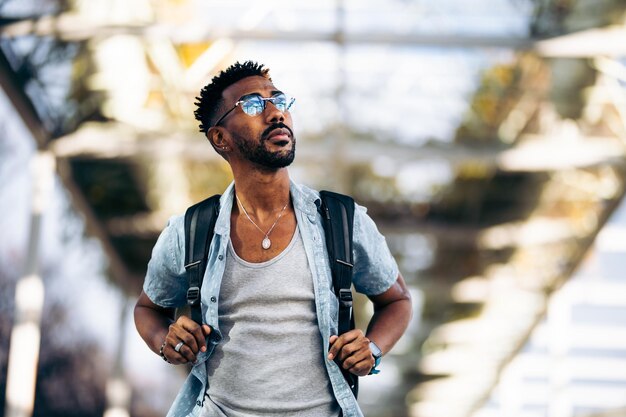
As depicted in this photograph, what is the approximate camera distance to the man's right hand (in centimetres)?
329

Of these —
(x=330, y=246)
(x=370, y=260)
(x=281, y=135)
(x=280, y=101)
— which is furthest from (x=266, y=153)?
(x=370, y=260)

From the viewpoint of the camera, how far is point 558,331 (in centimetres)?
2267

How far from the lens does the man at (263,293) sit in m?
3.38

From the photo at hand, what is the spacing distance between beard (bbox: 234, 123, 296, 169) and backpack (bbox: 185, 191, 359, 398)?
0.19 metres

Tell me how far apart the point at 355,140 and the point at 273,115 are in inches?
501

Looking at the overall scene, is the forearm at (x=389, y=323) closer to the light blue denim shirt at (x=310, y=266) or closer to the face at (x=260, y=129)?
the light blue denim shirt at (x=310, y=266)

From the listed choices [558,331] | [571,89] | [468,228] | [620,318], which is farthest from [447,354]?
[571,89]

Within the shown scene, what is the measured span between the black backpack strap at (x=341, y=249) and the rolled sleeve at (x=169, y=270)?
0.47m

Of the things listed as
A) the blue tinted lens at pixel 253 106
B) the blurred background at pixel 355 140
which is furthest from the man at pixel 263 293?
the blurred background at pixel 355 140

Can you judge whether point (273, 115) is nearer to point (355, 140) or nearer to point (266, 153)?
point (266, 153)

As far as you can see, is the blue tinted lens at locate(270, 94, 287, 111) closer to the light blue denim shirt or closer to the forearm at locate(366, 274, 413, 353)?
the light blue denim shirt

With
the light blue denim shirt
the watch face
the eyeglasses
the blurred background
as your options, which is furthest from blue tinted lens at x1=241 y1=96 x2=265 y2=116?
the blurred background

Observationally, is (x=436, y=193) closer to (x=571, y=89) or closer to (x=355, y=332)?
(x=571, y=89)

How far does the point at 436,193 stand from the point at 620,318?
9196 mm
